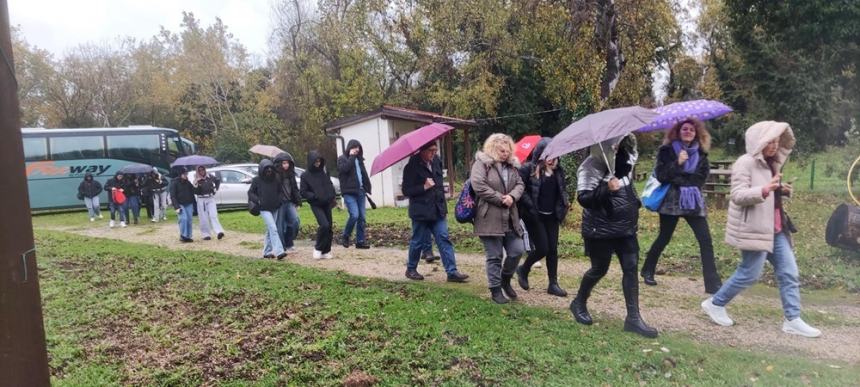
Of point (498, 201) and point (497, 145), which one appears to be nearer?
point (498, 201)

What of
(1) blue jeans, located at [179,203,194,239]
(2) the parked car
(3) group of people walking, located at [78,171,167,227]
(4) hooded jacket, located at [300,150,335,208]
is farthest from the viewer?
(2) the parked car

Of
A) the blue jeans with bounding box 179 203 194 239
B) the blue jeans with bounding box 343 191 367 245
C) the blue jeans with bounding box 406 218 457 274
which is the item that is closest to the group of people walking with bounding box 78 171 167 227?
the blue jeans with bounding box 179 203 194 239

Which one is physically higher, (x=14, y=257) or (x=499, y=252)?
(x=14, y=257)

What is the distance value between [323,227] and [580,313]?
464 cm

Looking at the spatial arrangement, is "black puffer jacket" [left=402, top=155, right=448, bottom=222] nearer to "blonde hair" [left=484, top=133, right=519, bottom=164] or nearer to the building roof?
"blonde hair" [left=484, top=133, right=519, bottom=164]

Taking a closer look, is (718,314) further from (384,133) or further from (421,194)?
(384,133)

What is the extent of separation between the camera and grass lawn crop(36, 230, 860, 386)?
13.4 ft

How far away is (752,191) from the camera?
15.0 ft

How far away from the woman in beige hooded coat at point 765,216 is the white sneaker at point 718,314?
326 mm

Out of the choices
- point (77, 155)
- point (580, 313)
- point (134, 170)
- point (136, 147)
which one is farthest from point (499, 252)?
point (77, 155)

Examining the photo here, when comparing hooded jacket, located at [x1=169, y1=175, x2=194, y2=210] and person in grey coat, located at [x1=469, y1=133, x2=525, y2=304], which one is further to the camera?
hooded jacket, located at [x1=169, y1=175, x2=194, y2=210]

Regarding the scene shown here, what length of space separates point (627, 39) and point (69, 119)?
39.2 metres

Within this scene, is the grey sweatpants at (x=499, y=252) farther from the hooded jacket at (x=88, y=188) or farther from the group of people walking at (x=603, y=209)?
the hooded jacket at (x=88, y=188)

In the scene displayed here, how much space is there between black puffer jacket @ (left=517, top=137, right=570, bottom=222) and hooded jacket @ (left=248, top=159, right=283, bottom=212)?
432cm
